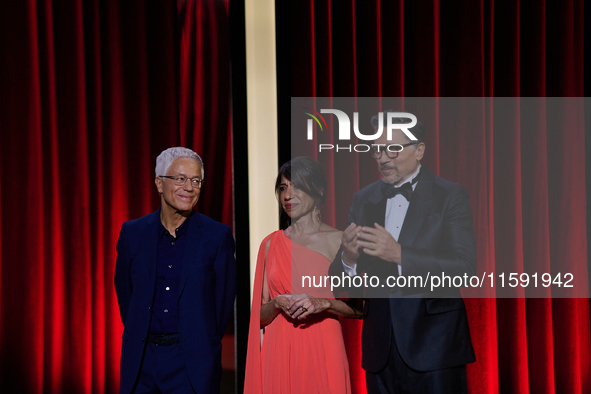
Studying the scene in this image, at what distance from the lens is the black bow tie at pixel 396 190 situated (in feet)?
5.94

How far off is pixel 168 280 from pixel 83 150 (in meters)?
1.34

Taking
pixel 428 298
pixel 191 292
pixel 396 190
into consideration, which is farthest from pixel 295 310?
pixel 396 190

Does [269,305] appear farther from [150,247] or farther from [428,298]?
[428,298]

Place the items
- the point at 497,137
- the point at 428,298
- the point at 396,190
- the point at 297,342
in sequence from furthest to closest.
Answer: the point at 497,137 → the point at 297,342 → the point at 396,190 → the point at 428,298

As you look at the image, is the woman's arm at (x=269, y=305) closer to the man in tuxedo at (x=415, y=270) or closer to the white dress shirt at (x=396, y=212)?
the man in tuxedo at (x=415, y=270)

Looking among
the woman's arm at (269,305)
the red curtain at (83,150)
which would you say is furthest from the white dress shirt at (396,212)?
the red curtain at (83,150)

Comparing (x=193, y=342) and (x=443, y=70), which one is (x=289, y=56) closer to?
(x=443, y=70)

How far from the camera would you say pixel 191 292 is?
1805mm

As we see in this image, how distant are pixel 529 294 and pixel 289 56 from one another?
1981 millimetres

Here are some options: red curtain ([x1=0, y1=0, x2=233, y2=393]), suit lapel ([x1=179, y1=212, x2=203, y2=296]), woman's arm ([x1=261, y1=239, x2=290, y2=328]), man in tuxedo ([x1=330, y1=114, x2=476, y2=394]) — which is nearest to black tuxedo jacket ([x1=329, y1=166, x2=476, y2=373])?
man in tuxedo ([x1=330, y1=114, x2=476, y2=394])

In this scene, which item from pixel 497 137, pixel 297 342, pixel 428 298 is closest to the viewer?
pixel 428 298

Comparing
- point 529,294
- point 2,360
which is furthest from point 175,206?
point 529,294

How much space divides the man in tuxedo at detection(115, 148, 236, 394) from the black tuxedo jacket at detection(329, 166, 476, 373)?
60 centimetres

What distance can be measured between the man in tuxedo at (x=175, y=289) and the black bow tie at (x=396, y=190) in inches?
26.2
